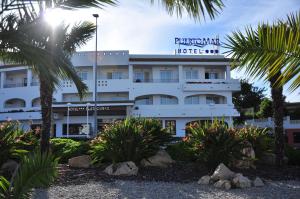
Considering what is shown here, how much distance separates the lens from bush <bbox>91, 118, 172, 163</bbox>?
12.0 m

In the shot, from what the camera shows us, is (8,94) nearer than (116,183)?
No

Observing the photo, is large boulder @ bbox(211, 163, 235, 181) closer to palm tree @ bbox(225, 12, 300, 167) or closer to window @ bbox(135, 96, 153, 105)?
palm tree @ bbox(225, 12, 300, 167)

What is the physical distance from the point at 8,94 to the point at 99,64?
12.7 meters

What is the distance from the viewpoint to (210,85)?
162 ft

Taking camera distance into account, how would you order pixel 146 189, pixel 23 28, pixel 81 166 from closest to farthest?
1. pixel 23 28
2. pixel 146 189
3. pixel 81 166

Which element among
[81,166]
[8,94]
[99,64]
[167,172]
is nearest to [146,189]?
[167,172]

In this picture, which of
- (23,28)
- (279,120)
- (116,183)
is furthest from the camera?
(279,120)

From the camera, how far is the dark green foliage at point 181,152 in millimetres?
13143

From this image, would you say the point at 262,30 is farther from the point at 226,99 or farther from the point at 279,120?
the point at 226,99

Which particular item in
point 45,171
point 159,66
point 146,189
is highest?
point 159,66

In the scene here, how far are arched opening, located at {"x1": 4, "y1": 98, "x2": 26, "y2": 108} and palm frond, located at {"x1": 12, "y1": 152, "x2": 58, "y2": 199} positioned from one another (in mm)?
51101

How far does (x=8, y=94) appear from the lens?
172 feet

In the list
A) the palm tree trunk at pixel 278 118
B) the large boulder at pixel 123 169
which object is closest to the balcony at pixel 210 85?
the palm tree trunk at pixel 278 118

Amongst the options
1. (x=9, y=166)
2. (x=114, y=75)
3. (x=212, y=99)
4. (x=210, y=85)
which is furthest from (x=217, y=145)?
(x=114, y=75)
